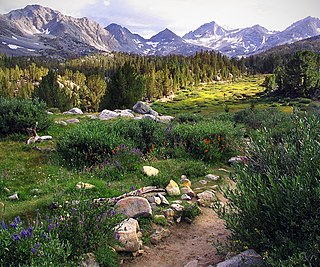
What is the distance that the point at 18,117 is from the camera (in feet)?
48.0

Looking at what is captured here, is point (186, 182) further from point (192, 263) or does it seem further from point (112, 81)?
point (112, 81)

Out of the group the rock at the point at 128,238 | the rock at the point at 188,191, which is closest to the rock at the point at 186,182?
the rock at the point at 188,191

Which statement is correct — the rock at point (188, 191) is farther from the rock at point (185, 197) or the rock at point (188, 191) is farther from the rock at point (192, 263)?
the rock at point (192, 263)

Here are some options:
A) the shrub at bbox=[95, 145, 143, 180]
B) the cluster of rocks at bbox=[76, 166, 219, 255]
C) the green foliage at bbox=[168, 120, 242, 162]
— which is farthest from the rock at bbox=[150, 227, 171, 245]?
the green foliage at bbox=[168, 120, 242, 162]

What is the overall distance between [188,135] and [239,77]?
13076 cm

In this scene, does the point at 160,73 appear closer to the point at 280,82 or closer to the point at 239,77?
the point at 280,82

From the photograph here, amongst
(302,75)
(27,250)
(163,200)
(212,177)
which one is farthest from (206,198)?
(302,75)

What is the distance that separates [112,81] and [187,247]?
4119 centimetres

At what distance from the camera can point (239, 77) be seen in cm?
13738

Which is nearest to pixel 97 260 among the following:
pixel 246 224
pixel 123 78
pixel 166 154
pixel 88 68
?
pixel 246 224

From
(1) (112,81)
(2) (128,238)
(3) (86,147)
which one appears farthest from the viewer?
(1) (112,81)

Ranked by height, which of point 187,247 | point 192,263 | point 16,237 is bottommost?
point 187,247

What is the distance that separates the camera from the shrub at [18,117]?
14508mm

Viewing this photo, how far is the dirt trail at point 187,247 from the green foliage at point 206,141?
5651 millimetres
